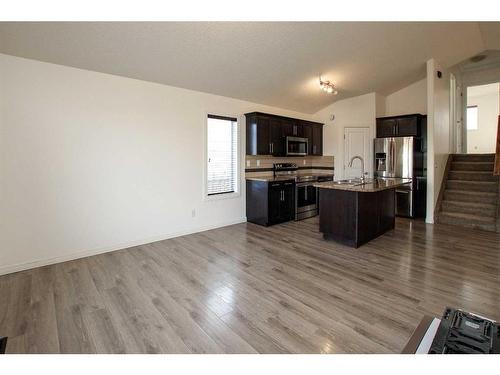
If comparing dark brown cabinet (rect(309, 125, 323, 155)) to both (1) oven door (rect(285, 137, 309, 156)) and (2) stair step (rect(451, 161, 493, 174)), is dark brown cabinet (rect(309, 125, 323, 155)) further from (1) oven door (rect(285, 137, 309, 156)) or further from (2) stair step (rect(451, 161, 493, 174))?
(2) stair step (rect(451, 161, 493, 174))

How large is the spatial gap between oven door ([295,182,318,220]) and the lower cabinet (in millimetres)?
118

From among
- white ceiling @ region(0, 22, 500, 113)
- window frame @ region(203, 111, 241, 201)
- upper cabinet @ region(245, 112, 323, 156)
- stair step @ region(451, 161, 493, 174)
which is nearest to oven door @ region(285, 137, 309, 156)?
upper cabinet @ region(245, 112, 323, 156)

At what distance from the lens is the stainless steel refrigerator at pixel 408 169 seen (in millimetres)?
5523

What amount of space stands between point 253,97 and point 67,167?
3325 millimetres

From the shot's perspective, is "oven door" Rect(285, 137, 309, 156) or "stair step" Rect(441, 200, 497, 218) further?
"oven door" Rect(285, 137, 309, 156)

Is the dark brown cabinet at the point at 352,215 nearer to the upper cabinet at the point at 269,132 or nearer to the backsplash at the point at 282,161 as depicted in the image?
the upper cabinet at the point at 269,132

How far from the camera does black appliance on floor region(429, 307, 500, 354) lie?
0.83 meters

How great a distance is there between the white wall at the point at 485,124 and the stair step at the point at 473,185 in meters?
4.83

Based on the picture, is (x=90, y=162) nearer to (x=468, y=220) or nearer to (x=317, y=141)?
(x=317, y=141)

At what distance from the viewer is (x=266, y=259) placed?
11.0 ft

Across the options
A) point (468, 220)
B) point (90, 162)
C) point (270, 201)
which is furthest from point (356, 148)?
point (90, 162)

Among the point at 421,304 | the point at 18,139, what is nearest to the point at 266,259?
the point at 421,304

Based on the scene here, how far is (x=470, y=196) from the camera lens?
544cm
